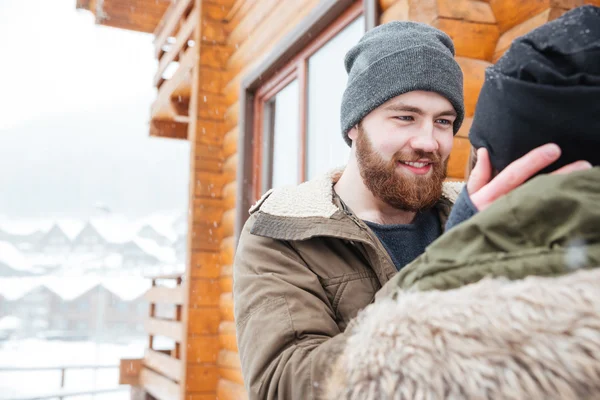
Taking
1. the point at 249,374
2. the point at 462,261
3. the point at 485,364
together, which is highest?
the point at 462,261

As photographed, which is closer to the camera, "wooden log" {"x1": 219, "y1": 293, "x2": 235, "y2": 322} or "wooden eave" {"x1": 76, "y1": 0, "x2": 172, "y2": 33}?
"wooden log" {"x1": 219, "y1": 293, "x2": 235, "y2": 322}

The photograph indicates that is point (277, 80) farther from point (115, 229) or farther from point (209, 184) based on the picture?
point (115, 229)

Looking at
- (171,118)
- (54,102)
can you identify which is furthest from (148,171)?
(171,118)

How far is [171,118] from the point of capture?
761 cm

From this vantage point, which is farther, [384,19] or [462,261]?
[384,19]

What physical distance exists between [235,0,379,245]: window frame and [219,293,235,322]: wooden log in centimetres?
61

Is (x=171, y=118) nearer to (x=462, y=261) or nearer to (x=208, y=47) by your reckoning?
(x=208, y=47)

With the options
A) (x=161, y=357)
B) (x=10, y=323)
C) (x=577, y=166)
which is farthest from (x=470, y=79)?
(x=10, y=323)

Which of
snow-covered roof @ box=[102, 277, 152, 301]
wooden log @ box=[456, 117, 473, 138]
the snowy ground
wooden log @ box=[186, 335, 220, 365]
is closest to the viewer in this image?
wooden log @ box=[456, 117, 473, 138]

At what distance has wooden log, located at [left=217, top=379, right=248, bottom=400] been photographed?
15.1 ft

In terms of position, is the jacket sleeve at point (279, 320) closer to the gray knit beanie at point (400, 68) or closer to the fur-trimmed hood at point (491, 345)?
the fur-trimmed hood at point (491, 345)

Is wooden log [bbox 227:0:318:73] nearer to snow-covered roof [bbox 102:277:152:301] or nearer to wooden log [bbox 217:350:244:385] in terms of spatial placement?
wooden log [bbox 217:350:244:385]

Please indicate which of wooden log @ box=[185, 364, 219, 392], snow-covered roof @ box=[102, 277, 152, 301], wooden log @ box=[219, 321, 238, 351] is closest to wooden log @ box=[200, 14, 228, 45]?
wooden log @ box=[219, 321, 238, 351]

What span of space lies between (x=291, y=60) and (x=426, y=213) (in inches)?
116
